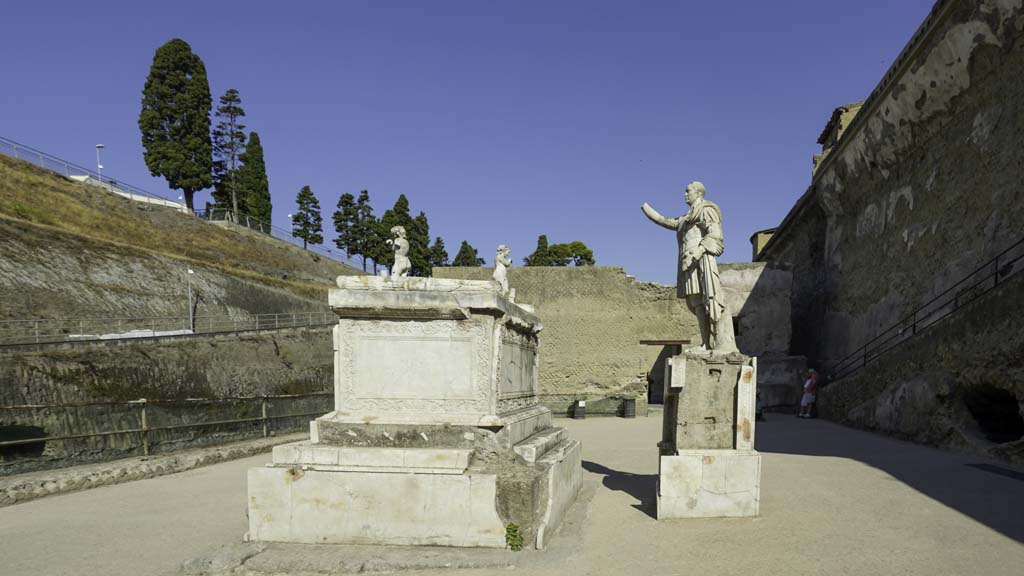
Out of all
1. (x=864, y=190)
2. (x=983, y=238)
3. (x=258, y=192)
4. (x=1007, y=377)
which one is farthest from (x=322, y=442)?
(x=258, y=192)

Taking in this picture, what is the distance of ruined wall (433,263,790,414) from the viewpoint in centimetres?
1803

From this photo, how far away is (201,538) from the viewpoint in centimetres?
498

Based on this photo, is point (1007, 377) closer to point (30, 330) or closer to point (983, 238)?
point (983, 238)

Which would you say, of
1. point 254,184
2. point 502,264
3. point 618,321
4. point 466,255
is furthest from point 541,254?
point 502,264

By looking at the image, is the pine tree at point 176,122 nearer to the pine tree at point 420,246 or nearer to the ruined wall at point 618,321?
the pine tree at point 420,246

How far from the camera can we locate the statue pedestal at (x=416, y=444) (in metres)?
4.42

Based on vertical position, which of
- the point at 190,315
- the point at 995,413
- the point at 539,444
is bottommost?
the point at 995,413

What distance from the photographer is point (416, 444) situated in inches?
189

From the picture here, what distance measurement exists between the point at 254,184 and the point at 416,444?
42862 mm

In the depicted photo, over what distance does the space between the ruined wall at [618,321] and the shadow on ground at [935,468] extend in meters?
6.29

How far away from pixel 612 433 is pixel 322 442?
9.10 meters

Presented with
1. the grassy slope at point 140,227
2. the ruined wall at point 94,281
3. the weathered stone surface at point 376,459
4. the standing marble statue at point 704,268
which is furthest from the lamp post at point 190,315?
the standing marble statue at point 704,268

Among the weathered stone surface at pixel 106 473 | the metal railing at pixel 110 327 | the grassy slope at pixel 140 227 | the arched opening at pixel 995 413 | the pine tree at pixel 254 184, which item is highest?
the pine tree at pixel 254 184

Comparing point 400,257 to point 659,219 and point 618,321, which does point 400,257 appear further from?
point 618,321
